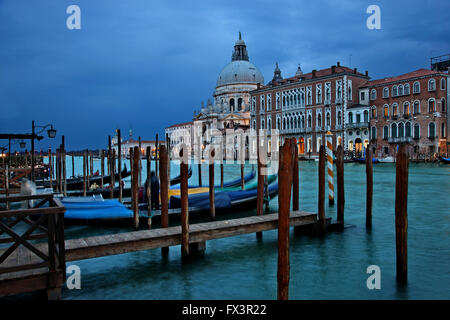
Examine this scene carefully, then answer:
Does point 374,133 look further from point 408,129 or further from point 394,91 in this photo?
point 394,91

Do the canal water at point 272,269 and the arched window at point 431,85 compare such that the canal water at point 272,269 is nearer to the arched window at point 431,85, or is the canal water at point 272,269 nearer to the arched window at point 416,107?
the arched window at point 431,85

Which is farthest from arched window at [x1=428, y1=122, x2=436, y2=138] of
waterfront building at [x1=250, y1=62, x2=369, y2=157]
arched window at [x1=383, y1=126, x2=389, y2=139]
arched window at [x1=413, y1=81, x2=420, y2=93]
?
waterfront building at [x1=250, y1=62, x2=369, y2=157]

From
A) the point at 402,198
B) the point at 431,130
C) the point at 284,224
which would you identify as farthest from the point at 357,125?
the point at 284,224

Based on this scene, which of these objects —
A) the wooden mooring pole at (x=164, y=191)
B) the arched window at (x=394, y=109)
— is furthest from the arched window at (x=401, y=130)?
the wooden mooring pole at (x=164, y=191)

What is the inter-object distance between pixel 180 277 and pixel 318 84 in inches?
1069

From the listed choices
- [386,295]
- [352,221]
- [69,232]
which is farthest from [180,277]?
[352,221]

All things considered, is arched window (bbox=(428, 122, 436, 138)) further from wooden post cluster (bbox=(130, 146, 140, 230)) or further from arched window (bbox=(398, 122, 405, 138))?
wooden post cluster (bbox=(130, 146, 140, 230))

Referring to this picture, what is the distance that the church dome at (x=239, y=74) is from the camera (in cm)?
4916

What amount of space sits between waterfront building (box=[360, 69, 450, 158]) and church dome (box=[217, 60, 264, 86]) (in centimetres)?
2520

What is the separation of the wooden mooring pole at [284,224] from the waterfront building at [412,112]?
2215cm
